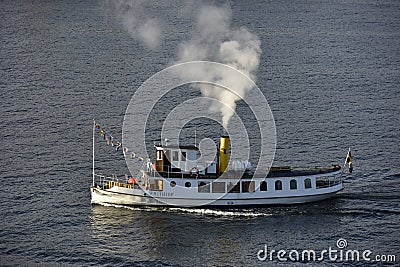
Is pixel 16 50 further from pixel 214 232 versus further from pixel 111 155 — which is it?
pixel 214 232

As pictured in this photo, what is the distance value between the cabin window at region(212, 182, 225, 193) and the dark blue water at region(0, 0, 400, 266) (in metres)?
2.75

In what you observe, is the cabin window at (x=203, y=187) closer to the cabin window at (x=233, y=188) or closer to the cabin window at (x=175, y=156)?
the cabin window at (x=233, y=188)

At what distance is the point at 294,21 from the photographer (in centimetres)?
18450

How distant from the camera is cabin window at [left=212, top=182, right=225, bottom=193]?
274ft

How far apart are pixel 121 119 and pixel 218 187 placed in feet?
113

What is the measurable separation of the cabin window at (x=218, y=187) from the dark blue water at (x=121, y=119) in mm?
2753

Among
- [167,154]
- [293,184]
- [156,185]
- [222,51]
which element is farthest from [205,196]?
[222,51]

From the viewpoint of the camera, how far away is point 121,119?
113938mm

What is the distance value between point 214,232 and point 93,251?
1281 cm

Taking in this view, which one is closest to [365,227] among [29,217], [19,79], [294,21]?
[29,217]

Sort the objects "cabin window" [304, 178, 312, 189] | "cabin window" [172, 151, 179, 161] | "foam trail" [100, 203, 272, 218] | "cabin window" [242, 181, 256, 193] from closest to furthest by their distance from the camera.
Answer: "foam trail" [100, 203, 272, 218] < "cabin window" [242, 181, 256, 193] < "cabin window" [172, 151, 179, 161] < "cabin window" [304, 178, 312, 189]

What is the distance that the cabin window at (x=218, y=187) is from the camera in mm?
83625

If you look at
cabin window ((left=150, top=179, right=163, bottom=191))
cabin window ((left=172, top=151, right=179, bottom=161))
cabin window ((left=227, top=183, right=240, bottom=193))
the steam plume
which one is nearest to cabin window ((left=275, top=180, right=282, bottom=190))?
cabin window ((left=227, top=183, right=240, bottom=193))

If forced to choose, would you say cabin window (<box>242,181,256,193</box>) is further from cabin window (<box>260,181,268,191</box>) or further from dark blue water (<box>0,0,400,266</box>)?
dark blue water (<box>0,0,400,266</box>)
